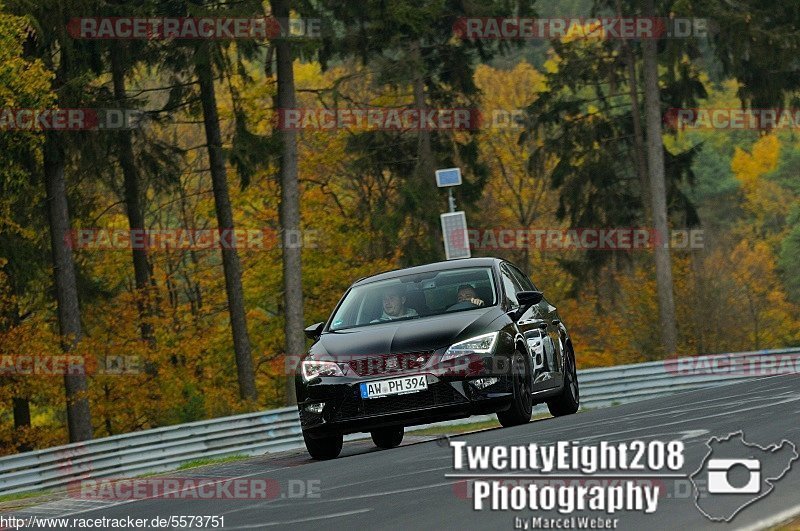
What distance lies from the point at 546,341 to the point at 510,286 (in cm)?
68

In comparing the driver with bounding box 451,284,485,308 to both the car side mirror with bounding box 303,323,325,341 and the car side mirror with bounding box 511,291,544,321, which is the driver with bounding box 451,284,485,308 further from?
the car side mirror with bounding box 303,323,325,341

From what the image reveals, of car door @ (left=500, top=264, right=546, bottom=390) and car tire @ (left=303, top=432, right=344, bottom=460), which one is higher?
car door @ (left=500, top=264, right=546, bottom=390)

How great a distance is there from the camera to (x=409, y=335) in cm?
1366

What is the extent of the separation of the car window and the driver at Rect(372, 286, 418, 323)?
1030mm

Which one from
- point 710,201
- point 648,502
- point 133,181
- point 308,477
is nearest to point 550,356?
point 308,477

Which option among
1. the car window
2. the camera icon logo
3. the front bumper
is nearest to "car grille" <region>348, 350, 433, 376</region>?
the front bumper

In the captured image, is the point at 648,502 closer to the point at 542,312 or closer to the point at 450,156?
Answer: the point at 542,312

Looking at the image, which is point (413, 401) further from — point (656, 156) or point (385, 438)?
point (656, 156)

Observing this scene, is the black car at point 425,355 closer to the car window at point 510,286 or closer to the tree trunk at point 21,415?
the car window at point 510,286

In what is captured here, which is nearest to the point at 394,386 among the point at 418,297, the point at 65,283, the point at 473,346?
the point at 473,346

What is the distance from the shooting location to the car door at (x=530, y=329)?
1462 cm

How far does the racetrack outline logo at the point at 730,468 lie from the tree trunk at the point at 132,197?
2377cm

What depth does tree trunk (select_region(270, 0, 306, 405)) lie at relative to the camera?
32.3 meters

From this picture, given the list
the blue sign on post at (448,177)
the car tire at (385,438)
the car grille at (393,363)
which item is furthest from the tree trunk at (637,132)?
the car grille at (393,363)
